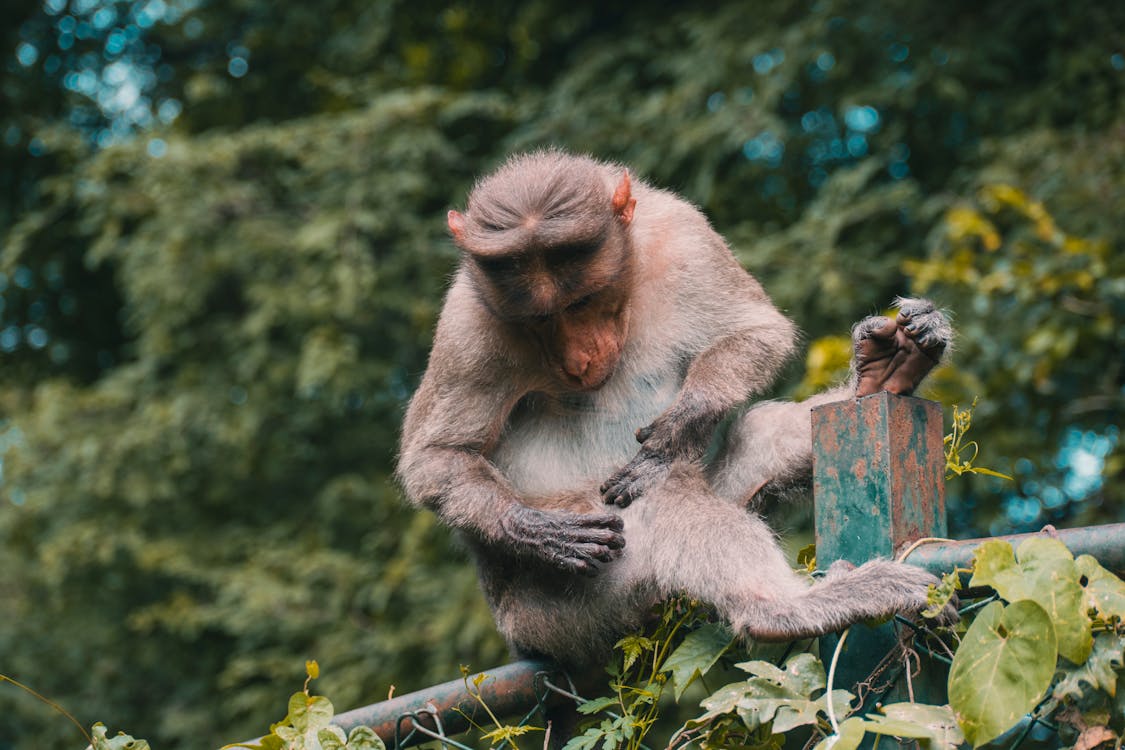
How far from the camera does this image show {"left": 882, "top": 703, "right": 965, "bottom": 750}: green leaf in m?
1.95

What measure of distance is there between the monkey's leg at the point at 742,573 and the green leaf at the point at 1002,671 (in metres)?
0.38

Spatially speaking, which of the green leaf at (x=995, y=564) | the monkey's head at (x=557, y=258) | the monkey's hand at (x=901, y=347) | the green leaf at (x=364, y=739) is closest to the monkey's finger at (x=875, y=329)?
the monkey's hand at (x=901, y=347)

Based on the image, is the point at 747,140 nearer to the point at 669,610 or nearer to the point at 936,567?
the point at 669,610

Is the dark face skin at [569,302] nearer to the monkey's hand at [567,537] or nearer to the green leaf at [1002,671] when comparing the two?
the monkey's hand at [567,537]

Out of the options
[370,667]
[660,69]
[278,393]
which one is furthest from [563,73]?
[370,667]

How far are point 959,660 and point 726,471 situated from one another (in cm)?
176

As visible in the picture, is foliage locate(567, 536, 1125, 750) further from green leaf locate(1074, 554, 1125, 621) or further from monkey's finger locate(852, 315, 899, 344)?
monkey's finger locate(852, 315, 899, 344)

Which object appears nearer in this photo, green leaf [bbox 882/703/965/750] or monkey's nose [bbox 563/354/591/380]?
green leaf [bbox 882/703/965/750]

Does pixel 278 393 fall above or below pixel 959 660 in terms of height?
below

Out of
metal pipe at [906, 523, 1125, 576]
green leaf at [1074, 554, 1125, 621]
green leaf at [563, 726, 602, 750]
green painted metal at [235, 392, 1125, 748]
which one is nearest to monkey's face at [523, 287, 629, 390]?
green painted metal at [235, 392, 1125, 748]

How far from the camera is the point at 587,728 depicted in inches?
108

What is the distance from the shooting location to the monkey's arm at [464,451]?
3.44 m

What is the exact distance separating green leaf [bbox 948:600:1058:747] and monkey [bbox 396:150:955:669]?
3.11ft

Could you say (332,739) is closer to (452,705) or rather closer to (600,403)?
(452,705)
